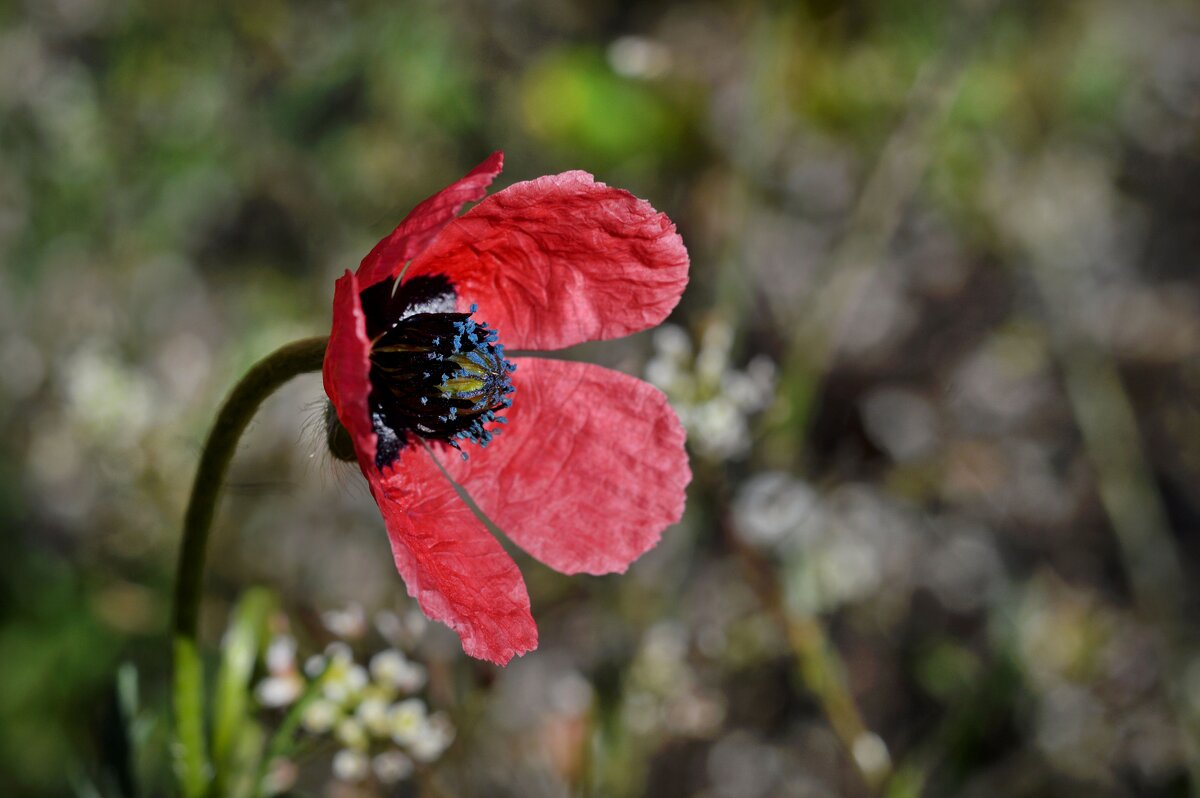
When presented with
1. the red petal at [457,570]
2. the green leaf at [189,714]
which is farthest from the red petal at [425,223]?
the green leaf at [189,714]

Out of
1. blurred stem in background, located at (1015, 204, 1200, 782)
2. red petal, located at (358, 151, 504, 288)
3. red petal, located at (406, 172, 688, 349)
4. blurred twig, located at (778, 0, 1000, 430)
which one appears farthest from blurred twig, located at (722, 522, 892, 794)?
red petal, located at (358, 151, 504, 288)

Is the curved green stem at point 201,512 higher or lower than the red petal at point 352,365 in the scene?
lower

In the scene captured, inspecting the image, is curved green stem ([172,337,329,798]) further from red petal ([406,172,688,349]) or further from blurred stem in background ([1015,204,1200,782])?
blurred stem in background ([1015,204,1200,782])

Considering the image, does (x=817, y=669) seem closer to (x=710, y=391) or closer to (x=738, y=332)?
(x=710, y=391)

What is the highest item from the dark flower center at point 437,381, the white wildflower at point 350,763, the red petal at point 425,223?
the red petal at point 425,223

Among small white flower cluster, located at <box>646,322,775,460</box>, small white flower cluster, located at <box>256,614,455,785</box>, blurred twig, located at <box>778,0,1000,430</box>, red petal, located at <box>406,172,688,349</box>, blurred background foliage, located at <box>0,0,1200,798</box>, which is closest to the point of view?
red petal, located at <box>406,172,688,349</box>

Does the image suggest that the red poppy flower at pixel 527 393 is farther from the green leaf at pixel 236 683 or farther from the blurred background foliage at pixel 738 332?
the blurred background foliage at pixel 738 332
